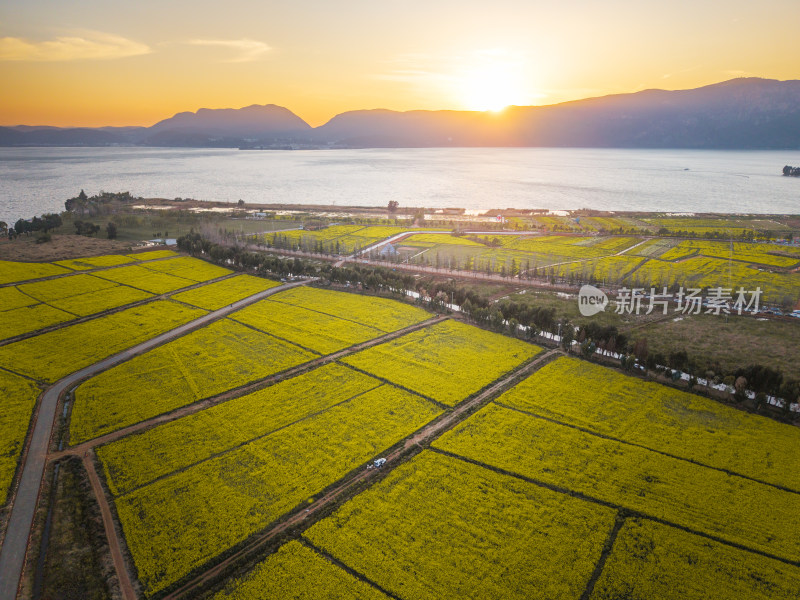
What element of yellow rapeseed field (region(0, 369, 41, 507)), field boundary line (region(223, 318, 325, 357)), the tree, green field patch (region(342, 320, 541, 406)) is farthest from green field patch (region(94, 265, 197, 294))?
the tree

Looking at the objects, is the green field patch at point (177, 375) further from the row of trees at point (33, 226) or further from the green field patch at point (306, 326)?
the row of trees at point (33, 226)

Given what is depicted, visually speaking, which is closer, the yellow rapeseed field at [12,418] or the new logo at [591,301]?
the yellow rapeseed field at [12,418]

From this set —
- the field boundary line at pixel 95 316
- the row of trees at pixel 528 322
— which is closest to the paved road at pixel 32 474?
the field boundary line at pixel 95 316

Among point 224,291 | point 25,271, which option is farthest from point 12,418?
point 25,271

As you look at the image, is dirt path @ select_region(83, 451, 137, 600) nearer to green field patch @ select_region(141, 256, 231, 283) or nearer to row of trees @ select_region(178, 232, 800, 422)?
row of trees @ select_region(178, 232, 800, 422)

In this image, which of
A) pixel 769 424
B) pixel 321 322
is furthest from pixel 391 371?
pixel 769 424
